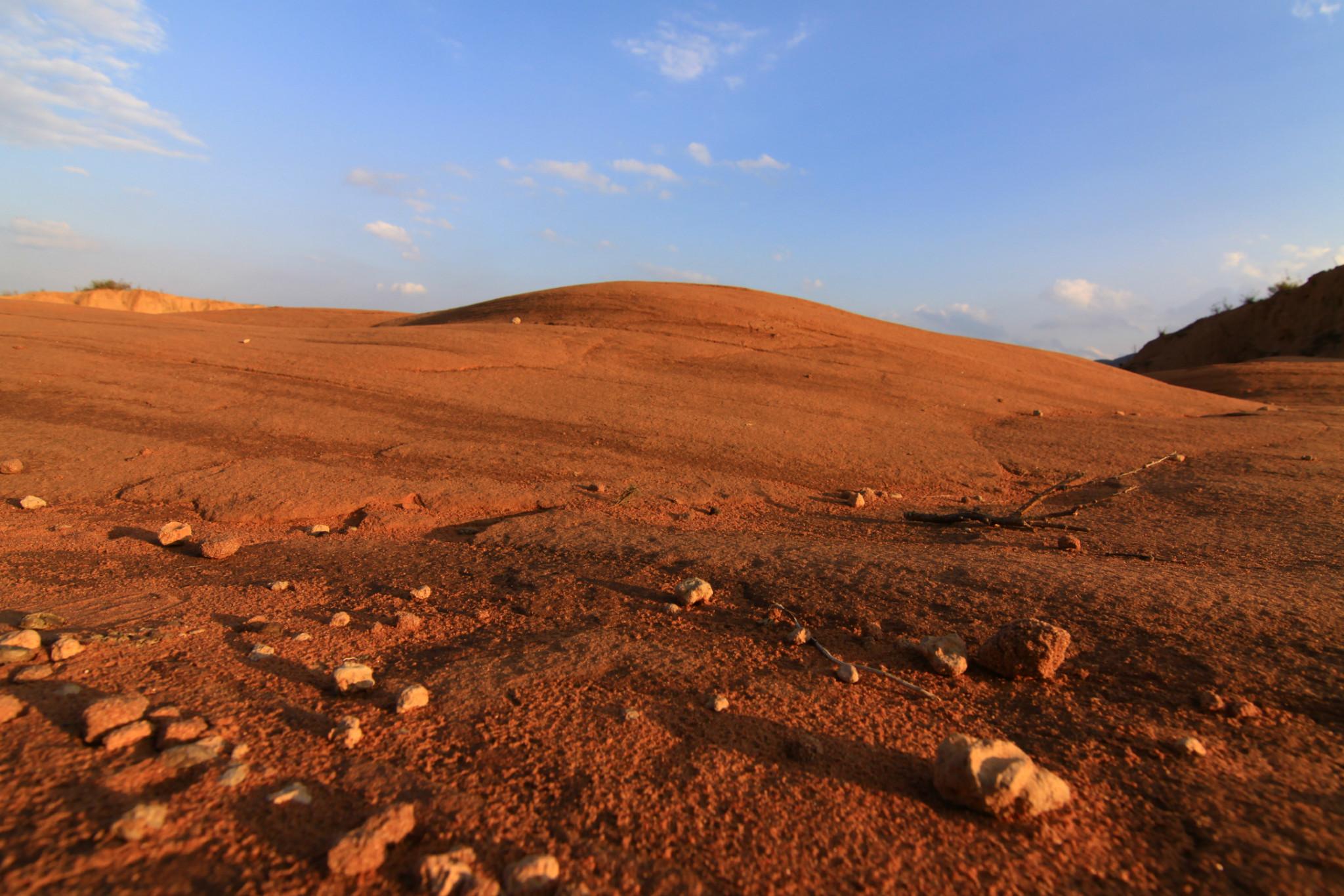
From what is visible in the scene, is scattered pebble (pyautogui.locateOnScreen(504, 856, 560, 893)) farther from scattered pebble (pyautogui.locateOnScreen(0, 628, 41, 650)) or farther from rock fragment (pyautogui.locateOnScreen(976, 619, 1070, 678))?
scattered pebble (pyautogui.locateOnScreen(0, 628, 41, 650))

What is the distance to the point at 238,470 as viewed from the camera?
14.4 ft

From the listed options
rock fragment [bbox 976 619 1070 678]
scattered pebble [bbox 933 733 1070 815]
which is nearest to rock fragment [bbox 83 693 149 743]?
scattered pebble [bbox 933 733 1070 815]

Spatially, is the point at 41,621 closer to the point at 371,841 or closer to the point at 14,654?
the point at 14,654

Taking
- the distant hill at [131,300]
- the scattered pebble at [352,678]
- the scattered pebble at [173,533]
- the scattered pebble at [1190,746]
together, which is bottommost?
the scattered pebble at [173,533]

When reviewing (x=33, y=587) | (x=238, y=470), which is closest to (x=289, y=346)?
(x=238, y=470)

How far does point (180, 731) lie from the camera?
1.66 metres

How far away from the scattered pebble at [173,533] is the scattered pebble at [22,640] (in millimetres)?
1264

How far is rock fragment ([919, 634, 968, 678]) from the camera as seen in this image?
2.15 metres

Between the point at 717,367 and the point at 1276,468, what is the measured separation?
539 centimetres

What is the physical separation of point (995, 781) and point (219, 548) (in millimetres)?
3367

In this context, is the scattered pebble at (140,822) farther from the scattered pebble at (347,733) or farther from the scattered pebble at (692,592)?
the scattered pebble at (692,592)

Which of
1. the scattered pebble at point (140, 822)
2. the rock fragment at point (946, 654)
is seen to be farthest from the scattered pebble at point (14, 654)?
the rock fragment at point (946, 654)

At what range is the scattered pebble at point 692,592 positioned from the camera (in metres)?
2.68

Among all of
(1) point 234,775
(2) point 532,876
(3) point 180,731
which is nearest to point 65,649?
(3) point 180,731
